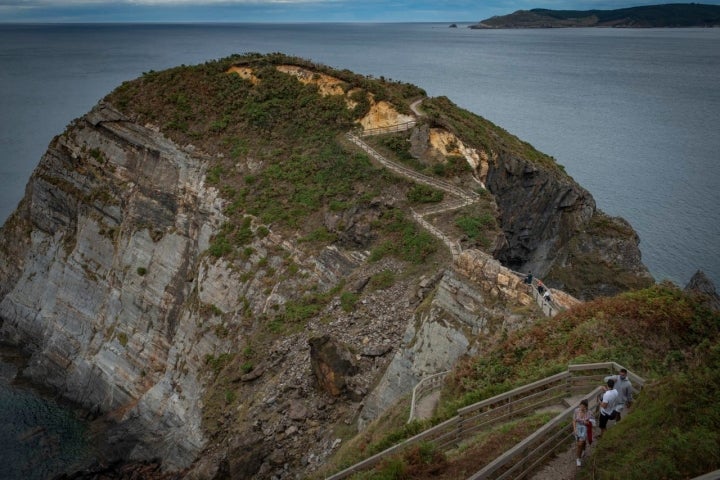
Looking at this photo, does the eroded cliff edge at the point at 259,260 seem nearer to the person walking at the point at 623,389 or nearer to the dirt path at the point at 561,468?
the person walking at the point at 623,389

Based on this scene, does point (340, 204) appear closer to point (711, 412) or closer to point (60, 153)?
point (60, 153)

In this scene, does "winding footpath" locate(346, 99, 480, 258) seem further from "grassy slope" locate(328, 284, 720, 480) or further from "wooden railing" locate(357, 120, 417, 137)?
"grassy slope" locate(328, 284, 720, 480)

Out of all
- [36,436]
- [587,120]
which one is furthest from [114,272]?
[587,120]

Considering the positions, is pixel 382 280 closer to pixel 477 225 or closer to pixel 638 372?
pixel 477 225

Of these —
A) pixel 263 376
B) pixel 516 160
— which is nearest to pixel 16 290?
pixel 263 376

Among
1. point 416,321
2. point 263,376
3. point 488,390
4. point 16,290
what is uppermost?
point 488,390

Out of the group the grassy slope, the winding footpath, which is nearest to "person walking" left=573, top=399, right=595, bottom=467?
the grassy slope

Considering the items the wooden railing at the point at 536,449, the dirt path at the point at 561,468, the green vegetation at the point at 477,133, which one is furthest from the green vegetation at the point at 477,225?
the dirt path at the point at 561,468
